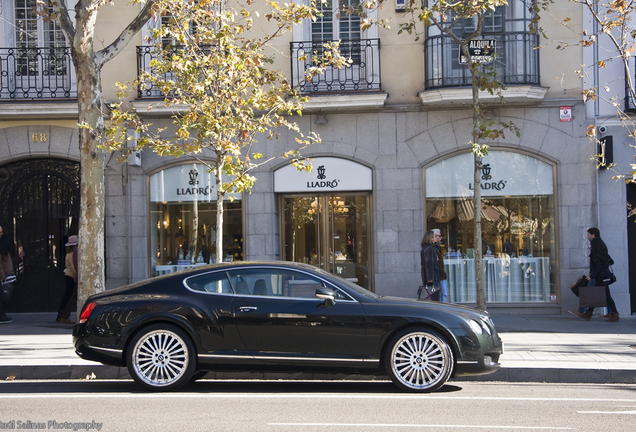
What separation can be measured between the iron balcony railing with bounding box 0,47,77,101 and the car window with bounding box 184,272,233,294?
8604 mm

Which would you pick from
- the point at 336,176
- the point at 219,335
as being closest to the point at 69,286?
the point at 336,176

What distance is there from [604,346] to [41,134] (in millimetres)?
11732

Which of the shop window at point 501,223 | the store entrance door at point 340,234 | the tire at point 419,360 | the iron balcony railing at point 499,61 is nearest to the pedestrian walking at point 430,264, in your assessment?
the shop window at point 501,223

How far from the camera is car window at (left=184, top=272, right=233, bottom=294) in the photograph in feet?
24.6

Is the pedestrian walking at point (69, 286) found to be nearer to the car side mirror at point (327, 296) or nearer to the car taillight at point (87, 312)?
the car taillight at point (87, 312)

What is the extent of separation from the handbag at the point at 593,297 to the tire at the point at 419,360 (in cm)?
668

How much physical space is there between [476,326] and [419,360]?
719 millimetres

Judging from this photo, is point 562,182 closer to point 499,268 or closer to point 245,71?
point 499,268

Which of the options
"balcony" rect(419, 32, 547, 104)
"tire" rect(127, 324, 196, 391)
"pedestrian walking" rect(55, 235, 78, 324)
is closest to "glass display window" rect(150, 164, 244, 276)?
"pedestrian walking" rect(55, 235, 78, 324)

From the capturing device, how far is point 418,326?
727cm

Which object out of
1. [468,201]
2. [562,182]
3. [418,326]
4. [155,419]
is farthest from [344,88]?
[155,419]

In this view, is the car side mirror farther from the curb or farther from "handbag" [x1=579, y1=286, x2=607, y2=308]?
"handbag" [x1=579, y1=286, x2=607, y2=308]

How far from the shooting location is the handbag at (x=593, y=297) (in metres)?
12.8

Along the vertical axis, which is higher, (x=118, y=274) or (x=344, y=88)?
(x=344, y=88)
